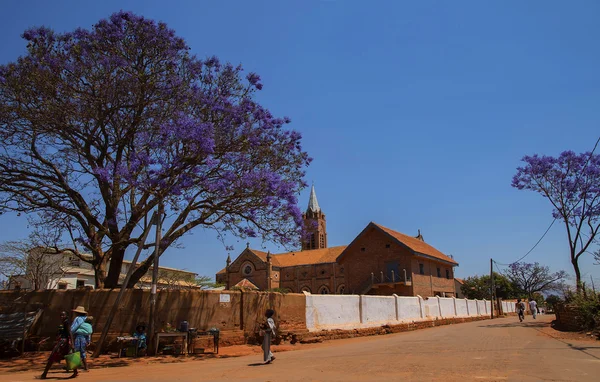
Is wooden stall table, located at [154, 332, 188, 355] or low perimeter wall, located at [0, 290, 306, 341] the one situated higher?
low perimeter wall, located at [0, 290, 306, 341]

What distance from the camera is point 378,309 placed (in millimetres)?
22141

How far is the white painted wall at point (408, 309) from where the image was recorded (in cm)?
2444

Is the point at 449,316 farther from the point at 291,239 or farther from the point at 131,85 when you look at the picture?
the point at 131,85

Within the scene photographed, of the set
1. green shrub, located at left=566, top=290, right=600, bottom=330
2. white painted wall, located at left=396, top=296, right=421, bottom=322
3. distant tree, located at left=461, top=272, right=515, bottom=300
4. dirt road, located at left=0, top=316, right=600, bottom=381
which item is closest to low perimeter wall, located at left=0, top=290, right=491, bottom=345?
dirt road, located at left=0, top=316, right=600, bottom=381

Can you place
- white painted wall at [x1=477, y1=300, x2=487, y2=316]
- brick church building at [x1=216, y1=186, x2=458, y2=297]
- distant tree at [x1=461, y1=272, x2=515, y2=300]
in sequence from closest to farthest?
brick church building at [x1=216, y1=186, x2=458, y2=297]
white painted wall at [x1=477, y1=300, x2=487, y2=316]
distant tree at [x1=461, y1=272, x2=515, y2=300]

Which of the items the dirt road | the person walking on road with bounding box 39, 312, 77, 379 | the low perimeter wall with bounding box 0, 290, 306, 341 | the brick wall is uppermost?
the brick wall

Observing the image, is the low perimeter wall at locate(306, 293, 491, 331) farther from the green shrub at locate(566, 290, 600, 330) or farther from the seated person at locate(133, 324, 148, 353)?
the green shrub at locate(566, 290, 600, 330)

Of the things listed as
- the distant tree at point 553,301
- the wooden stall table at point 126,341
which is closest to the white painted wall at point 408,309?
the distant tree at point 553,301

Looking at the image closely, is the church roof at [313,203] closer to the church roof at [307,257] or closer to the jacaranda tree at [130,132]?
the church roof at [307,257]

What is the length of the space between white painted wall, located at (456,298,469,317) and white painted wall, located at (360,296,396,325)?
14.0 m

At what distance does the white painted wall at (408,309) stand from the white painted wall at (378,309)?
2.61 ft

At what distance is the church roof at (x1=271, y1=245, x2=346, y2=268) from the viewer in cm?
5525

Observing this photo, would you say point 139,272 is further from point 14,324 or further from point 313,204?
point 313,204

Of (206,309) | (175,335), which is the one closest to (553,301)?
(206,309)
